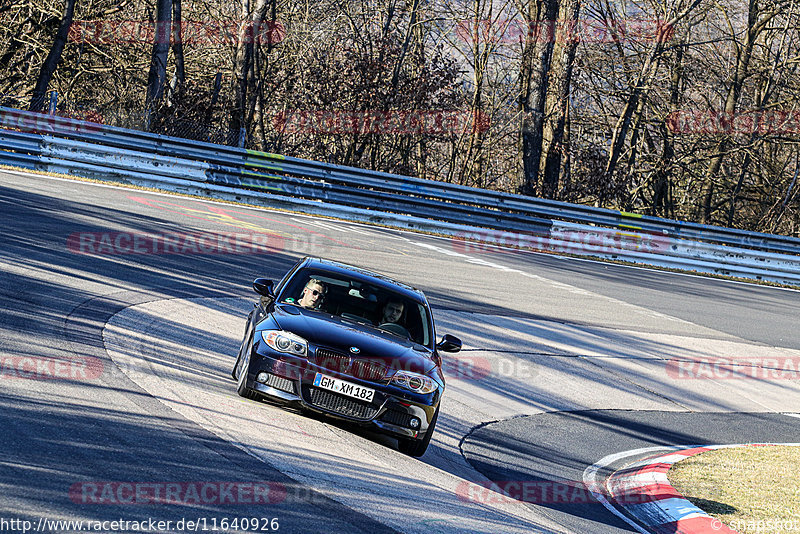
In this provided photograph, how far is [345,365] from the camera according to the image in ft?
25.8

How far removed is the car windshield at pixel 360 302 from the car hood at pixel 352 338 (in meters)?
0.19

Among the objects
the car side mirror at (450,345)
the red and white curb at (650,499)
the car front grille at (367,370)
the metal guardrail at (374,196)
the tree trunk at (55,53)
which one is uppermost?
the tree trunk at (55,53)

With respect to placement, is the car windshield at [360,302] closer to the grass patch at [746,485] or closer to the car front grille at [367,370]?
the car front grille at [367,370]

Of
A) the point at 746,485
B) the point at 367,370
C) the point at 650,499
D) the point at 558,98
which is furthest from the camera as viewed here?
the point at 558,98

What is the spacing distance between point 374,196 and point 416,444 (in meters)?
16.9

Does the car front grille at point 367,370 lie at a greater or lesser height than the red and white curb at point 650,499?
greater

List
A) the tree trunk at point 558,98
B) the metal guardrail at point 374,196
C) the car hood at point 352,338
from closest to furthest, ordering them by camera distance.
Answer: the car hood at point 352,338
the metal guardrail at point 374,196
the tree trunk at point 558,98

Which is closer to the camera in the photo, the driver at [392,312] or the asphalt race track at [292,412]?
the asphalt race track at [292,412]

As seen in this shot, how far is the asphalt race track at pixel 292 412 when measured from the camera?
5.79m

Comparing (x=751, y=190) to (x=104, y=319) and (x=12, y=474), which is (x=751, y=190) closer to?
(x=104, y=319)

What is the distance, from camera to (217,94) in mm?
28766

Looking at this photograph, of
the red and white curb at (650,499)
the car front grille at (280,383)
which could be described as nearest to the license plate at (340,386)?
the car front grille at (280,383)

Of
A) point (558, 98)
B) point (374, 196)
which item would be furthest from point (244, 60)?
point (558, 98)

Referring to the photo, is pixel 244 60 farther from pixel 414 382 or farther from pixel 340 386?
pixel 340 386
